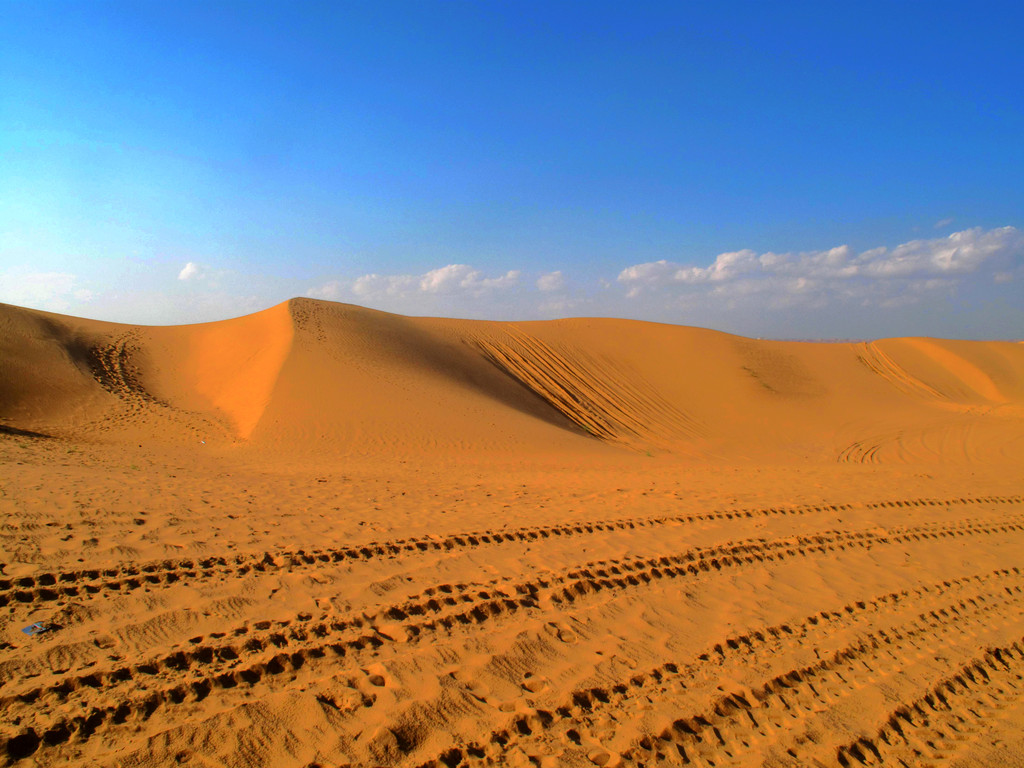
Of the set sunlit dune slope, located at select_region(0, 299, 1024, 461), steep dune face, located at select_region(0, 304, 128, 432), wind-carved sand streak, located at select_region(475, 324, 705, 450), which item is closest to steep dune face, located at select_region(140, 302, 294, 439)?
sunlit dune slope, located at select_region(0, 299, 1024, 461)

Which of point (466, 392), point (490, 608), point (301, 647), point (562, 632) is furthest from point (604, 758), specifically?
point (466, 392)

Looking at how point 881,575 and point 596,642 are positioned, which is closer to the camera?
point 596,642

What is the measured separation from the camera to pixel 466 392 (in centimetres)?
1762

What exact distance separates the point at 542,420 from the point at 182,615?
13.9 m

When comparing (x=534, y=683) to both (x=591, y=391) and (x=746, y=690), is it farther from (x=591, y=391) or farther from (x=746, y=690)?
(x=591, y=391)

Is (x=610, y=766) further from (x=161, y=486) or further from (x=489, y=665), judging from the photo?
(x=161, y=486)

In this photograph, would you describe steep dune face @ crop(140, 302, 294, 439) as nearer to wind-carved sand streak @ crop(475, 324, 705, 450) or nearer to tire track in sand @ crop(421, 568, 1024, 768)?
wind-carved sand streak @ crop(475, 324, 705, 450)

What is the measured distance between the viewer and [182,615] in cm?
334

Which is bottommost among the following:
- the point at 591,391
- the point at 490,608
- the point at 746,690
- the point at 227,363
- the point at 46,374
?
the point at 746,690

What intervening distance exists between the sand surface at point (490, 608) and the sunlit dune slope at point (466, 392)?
1397 mm

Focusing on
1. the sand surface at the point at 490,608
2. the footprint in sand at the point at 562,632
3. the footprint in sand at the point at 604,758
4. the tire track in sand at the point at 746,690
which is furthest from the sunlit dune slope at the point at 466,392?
the footprint in sand at the point at 604,758

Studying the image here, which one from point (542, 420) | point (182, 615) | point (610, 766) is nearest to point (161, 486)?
point (182, 615)

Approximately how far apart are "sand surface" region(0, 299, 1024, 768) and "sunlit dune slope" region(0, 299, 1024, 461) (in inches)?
55.0

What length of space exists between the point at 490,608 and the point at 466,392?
13.9m
